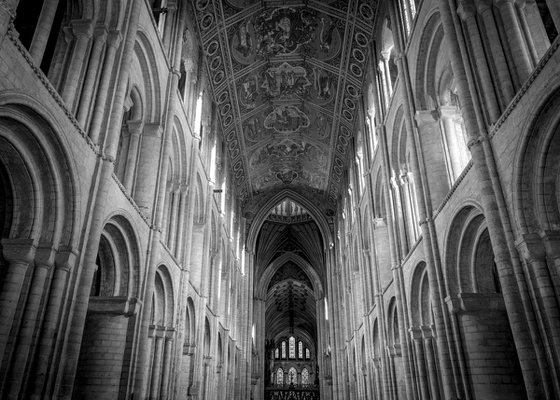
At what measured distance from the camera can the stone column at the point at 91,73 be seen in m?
9.84

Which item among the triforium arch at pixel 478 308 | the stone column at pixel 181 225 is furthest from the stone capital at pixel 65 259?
the triforium arch at pixel 478 308

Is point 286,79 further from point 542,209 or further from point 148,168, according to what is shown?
point 542,209

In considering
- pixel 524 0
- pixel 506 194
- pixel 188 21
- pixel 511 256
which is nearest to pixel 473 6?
pixel 524 0

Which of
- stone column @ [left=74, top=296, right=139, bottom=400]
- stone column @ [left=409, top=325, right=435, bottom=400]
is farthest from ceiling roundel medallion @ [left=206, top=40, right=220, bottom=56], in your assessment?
stone column @ [left=409, top=325, right=435, bottom=400]

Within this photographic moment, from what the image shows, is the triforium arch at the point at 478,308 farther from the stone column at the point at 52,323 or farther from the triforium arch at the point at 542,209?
the stone column at the point at 52,323

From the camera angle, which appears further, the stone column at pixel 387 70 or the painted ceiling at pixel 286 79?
the painted ceiling at pixel 286 79

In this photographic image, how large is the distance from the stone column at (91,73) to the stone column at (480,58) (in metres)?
8.10

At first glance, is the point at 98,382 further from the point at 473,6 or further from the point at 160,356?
the point at 473,6

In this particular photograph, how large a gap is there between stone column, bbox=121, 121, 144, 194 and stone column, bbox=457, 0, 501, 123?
922 centimetres

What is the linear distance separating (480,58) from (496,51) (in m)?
0.32

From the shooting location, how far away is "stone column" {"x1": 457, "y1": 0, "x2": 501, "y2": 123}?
30.3 ft

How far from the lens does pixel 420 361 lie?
13.9m

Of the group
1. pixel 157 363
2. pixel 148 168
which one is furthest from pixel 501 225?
pixel 157 363

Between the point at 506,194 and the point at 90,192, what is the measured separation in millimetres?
8071
